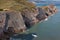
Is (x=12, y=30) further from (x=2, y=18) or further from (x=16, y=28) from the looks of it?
(x=2, y=18)

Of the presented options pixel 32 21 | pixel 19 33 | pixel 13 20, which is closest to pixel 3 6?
pixel 13 20

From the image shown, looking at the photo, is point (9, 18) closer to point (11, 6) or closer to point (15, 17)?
point (15, 17)

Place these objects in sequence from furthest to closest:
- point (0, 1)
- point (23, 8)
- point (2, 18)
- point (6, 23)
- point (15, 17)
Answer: point (23, 8) → point (0, 1) → point (15, 17) → point (6, 23) → point (2, 18)

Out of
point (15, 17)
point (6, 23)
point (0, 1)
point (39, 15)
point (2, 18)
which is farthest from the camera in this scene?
point (39, 15)

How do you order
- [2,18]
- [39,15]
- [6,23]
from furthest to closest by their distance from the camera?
[39,15] → [6,23] → [2,18]

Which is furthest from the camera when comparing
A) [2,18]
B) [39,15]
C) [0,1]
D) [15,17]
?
[39,15]

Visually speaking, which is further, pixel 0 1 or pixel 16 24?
pixel 0 1

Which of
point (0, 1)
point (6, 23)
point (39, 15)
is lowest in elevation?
point (39, 15)

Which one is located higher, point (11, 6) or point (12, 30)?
point (11, 6)

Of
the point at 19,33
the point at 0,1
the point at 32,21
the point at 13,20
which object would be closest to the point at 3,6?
the point at 0,1
